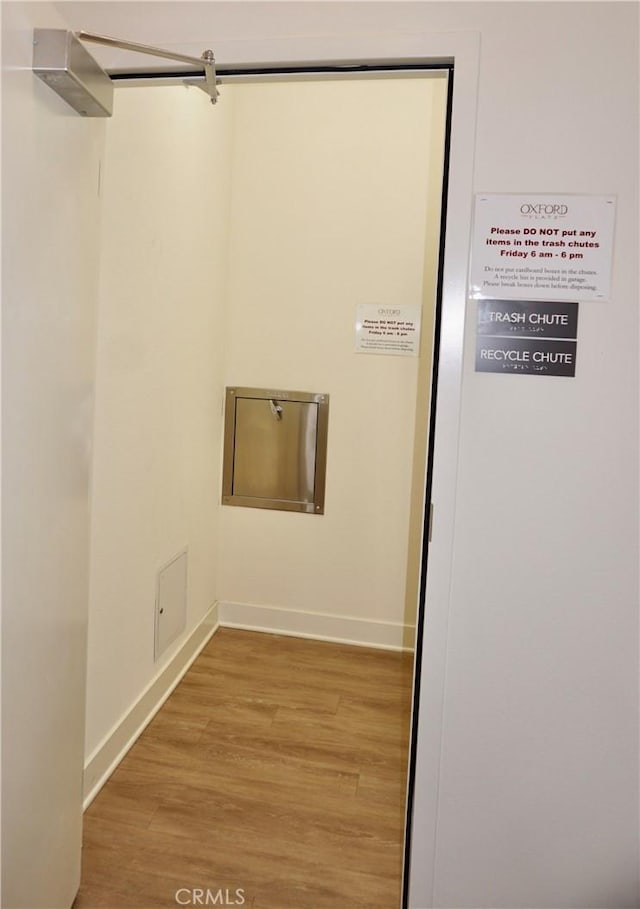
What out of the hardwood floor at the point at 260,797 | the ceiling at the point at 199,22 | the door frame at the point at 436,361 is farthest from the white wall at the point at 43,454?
the door frame at the point at 436,361

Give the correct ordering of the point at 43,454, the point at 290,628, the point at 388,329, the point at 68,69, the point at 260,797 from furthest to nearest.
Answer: the point at 290,628
the point at 388,329
the point at 260,797
the point at 43,454
the point at 68,69

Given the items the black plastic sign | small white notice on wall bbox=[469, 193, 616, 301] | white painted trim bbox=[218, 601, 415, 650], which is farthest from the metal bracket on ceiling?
white painted trim bbox=[218, 601, 415, 650]

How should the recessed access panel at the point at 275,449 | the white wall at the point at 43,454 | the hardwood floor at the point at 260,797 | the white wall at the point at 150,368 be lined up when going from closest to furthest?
the white wall at the point at 43,454
the hardwood floor at the point at 260,797
the white wall at the point at 150,368
the recessed access panel at the point at 275,449

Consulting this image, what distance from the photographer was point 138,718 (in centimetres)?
251

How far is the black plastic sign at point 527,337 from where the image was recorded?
1.42m

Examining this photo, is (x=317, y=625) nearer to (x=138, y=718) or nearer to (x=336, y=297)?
(x=138, y=718)

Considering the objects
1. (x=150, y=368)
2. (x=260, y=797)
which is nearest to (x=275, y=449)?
(x=150, y=368)

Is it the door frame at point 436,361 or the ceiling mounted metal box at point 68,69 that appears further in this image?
the door frame at point 436,361

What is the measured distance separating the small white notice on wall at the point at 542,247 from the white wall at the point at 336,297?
1738 mm

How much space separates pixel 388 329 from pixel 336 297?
0.30m

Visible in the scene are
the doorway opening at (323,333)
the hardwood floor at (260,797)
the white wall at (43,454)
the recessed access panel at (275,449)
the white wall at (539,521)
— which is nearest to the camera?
the white wall at (43,454)

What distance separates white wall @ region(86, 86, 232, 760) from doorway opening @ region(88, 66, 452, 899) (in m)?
0.03

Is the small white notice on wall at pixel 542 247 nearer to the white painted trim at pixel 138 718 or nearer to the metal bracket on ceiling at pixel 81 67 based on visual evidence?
the metal bracket on ceiling at pixel 81 67

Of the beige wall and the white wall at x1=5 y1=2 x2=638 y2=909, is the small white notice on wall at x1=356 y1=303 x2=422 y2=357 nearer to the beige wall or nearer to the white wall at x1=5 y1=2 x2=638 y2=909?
the beige wall
